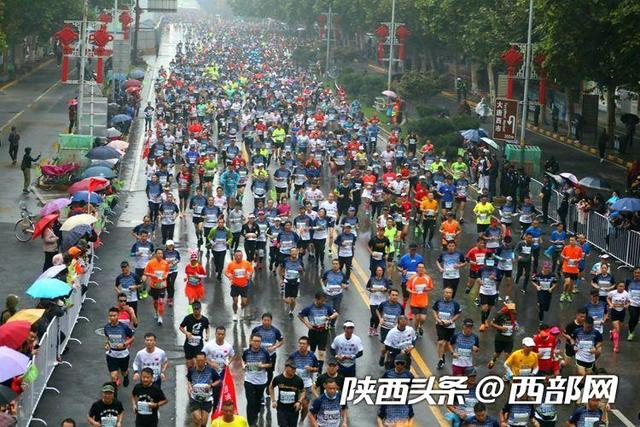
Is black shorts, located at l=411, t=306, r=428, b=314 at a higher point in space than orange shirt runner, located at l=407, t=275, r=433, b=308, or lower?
lower

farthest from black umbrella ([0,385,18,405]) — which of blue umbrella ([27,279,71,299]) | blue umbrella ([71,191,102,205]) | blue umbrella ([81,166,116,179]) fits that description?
blue umbrella ([81,166,116,179])

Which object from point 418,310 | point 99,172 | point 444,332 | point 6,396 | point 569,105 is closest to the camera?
point 6,396

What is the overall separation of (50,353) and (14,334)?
2399 millimetres

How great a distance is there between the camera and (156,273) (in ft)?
72.4

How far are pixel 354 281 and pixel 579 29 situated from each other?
57.5 feet

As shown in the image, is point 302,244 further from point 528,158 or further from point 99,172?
point 528,158

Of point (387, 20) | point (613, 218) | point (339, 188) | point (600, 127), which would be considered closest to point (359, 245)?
point (339, 188)

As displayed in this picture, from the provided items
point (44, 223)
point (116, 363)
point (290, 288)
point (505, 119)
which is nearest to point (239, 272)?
point (290, 288)

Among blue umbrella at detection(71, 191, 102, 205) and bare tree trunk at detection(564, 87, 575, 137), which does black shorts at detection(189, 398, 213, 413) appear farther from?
bare tree trunk at detection(564, 87, 575, 137)

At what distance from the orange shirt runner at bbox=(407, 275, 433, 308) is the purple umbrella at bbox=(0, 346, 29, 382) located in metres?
7.88

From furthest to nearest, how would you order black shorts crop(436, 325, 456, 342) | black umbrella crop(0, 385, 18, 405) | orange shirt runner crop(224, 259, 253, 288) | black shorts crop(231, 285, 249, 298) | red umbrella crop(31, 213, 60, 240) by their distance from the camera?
red umbrella crop(31, 213, 60, 240), black shorts crop(231, 285, 249, 298), orange shirt runner crop(224, 259, 253, 288), black shorts crop(436, 325, 456, 342), black umbrella crop(0, 385, 18, 405)

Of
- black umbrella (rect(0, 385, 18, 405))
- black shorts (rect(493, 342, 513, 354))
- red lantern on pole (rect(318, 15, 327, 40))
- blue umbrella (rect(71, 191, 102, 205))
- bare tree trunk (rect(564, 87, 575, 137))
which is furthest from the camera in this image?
red lantern on pole (rect(318, 15, 327, 40))

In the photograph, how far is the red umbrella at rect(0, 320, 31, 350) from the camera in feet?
54.5

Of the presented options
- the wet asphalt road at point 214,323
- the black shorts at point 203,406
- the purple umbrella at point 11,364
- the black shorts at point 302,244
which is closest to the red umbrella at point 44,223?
the wet asphalt road at point 214,323
